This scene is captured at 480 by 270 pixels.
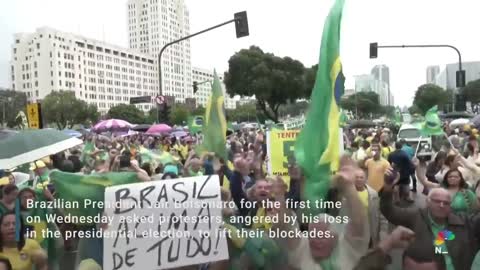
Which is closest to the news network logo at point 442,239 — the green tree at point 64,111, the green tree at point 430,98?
the green tree at point 430,98

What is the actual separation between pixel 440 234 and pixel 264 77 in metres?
40.3

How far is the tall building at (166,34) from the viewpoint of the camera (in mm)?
149375

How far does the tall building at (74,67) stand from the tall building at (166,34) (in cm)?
707

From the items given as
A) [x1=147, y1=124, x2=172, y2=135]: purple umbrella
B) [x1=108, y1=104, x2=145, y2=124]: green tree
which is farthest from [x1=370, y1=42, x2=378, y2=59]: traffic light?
[x1=108, y1=104, x2=145, y2=124]: green tree

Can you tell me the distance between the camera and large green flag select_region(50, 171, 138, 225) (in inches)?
164

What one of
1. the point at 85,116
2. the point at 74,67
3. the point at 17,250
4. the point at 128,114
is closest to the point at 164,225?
the point at 17,250

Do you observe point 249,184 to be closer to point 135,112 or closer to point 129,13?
point 135,112

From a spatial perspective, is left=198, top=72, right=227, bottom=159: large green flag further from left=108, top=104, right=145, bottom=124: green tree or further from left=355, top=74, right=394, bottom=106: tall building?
left=355, top=74, right=394, bottom=106: tall building

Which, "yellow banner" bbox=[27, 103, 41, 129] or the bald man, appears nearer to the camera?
the bald man

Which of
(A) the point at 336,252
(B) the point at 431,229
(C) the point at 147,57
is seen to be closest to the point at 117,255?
(A) the point at 336,252

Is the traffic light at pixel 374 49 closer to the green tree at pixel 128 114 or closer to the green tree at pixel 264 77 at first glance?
the green tree at pixel 264 77

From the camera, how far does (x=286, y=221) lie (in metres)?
3.74

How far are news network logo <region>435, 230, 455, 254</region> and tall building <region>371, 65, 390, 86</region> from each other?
178m

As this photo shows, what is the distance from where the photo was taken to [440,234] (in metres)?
3.71
